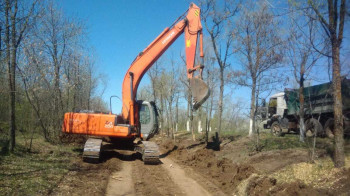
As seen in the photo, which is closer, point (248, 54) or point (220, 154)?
point (220, 154)

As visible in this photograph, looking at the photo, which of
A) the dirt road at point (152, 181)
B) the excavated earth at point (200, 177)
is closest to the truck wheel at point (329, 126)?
the excavated earth at point (200, 177)

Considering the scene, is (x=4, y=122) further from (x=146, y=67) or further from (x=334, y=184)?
(x=334, y=184)

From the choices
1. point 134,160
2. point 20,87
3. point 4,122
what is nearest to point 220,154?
point 134,160

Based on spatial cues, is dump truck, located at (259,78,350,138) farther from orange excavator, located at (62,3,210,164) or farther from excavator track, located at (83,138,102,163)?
excavator track, located at (83,138,102,163)

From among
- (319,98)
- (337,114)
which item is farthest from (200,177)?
(319,98)

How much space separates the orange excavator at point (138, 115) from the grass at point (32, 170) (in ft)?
4.32

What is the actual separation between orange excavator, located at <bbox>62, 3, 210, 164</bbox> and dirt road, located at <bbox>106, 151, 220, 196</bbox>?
2.86 feet

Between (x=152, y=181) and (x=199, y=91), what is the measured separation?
3475mm

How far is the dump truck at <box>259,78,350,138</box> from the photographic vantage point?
1361 cm

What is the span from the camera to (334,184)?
673cm

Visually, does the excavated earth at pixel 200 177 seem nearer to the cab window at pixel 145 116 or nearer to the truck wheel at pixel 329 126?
the cab window at pixel 145 116

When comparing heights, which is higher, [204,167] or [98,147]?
[98,147]

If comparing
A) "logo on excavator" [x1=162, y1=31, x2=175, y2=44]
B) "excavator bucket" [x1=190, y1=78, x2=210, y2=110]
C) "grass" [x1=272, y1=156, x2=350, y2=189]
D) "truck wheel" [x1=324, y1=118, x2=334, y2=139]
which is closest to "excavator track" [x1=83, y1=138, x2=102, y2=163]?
"excavator bucket" [x1=190, y1=78, x2=210, y2=110]

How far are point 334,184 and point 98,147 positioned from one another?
8.22 meters
